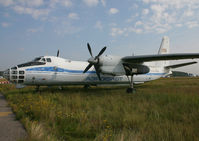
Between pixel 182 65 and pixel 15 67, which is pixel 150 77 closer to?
pixel 182 65

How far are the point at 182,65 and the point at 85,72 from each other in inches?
557

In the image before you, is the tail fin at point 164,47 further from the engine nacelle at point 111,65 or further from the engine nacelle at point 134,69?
the engine nacelle at point 111,65

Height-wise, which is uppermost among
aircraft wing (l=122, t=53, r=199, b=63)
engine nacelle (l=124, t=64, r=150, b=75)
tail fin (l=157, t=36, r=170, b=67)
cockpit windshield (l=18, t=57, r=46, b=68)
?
tail fin (l=157, t=36, r=170, b=67)

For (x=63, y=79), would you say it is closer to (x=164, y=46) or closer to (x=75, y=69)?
(x=75, y=69)

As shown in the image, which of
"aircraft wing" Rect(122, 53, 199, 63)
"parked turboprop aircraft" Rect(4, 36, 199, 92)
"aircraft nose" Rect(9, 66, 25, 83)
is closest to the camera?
"aircraft nose" Rect(9, 66, 25, 83)

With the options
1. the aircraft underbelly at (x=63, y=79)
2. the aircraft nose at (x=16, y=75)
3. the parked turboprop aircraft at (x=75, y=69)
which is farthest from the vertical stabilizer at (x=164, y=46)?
the aircraft nose at (x=16, y=75)

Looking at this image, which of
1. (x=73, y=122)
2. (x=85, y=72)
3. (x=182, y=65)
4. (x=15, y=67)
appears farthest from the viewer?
(x=182, y=65)


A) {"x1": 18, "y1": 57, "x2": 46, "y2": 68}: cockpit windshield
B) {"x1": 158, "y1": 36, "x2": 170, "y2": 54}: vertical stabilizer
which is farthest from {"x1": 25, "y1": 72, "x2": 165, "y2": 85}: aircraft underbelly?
{"x1": 158, "y1": 36, "x2": 170, "y2": 54}: vertical stabilizer

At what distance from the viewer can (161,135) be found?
12.9 ft

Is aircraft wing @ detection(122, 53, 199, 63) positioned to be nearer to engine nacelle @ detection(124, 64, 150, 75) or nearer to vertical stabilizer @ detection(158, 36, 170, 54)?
engine nacelle @ detection(124, 64, 150, 75)

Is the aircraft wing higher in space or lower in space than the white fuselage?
higher

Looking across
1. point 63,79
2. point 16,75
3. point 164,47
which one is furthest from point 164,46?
point 16,75

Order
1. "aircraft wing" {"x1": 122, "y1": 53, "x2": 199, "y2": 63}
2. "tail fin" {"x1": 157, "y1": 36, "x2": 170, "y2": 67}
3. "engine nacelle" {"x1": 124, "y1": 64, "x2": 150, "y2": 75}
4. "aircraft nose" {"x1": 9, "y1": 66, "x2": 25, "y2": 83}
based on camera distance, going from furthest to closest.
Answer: "tail fin" {"x1": 157, "y1": 36, "x2": 170, "y2": 67} → "engine nacelle" {"x1": 124, "y1": 64, "x2": 150, "y2": 75} → "aircraft wing" {"x1": 122, "y1": 53, "x2": 199, "y2": 63} → "aircraft nose" {"x1": 9, "y1": 66, "x2": 25, "y2": 83}

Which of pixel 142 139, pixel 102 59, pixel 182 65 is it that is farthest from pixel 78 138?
pixel 182 65
